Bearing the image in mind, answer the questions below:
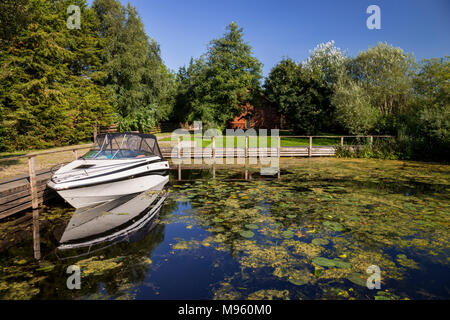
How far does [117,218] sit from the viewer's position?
20.2ft

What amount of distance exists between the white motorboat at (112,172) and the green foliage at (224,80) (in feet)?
57.1

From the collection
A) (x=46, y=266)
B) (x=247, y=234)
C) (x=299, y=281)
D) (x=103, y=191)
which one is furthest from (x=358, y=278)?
(x=103, y=191)

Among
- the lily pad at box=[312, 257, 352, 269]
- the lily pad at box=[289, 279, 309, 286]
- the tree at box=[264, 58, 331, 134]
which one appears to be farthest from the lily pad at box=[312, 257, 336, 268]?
the tree at box=[264, 58, 331, 134]

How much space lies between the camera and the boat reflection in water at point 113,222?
4.93 meters

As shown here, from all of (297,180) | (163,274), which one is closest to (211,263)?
(163,274)

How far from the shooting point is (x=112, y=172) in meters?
6.82

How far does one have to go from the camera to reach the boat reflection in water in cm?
493

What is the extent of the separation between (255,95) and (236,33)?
7914 millimetres

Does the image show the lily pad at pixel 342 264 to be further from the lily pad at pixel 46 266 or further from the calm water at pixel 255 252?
the lily pad at pixel 46 266

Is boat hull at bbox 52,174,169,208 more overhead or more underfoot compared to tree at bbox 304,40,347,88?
more underfoot

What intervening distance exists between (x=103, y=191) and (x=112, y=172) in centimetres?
57

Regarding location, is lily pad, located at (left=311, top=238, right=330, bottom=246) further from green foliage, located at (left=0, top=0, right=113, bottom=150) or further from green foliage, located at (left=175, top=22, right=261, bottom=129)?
green foliage, located at (left=175, top=22, right=261, bottom=129)

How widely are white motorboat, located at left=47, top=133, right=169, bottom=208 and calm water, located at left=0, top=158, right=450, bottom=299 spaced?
81cm

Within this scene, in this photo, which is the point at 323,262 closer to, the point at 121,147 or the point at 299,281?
the point at 299,281
